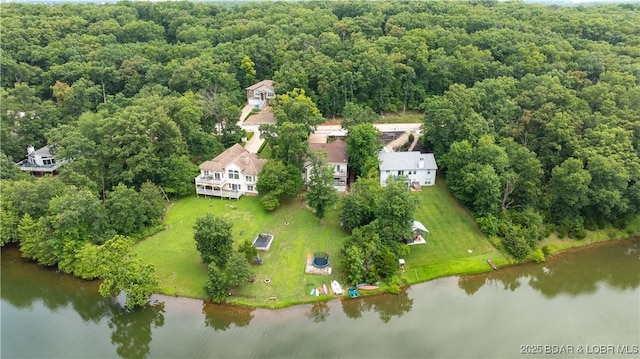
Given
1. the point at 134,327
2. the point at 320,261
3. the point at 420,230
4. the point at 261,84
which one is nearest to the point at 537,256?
the point at 420,230

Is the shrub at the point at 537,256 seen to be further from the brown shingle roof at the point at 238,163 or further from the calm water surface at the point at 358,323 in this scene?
the brown shingle roof at the point at 238,163

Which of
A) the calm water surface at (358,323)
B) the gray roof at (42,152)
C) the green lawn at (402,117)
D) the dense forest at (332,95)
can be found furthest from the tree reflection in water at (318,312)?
the gray roof at (42,152)

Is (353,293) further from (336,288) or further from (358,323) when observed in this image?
(358,323)

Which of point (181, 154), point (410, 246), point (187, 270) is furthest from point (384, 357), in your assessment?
point (181, 154)

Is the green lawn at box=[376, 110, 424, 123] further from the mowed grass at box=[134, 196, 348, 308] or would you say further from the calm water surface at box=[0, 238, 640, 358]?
the calm water surface at box=[0, 238, 640, 358]

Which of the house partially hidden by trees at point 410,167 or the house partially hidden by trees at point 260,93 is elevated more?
the house partially hidden by trees at point 260,93

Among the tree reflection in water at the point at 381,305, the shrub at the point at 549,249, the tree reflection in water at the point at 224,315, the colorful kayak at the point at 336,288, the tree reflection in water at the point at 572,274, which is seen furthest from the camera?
the shrub at the point at 549,249
